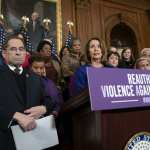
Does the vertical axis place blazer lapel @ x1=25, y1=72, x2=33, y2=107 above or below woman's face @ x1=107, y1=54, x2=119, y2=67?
below

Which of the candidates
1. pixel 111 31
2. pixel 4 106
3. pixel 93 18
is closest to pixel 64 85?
pixel 4 106

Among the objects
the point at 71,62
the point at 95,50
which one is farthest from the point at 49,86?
the point at 71,62

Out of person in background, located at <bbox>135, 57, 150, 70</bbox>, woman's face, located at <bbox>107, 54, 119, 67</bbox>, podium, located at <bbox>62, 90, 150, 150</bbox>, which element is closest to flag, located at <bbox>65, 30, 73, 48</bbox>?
woman's face, located at <bbox>107, 54, 119, 67</bbox>

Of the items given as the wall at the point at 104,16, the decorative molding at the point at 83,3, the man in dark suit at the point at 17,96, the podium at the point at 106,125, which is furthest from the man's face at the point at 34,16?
the podium at the point at 106,125

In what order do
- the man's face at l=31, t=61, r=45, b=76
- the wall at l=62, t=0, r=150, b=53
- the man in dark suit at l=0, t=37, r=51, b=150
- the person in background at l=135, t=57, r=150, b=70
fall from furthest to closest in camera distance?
the wall at l=62, t=0, r=150, b=53 → the person in background at l=135, t=57, r=150, b=70 → the man's face at l=31, t=61, r=45, b=76 → the man in dark suit at l=0, t=37, r=51, b=150

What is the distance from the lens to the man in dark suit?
222 cm

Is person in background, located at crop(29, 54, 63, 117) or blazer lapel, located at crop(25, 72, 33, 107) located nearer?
blazer lapel, located at crop(25, 72, 33, 107)

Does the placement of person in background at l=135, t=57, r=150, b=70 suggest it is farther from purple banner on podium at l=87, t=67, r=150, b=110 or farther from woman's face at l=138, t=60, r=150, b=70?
purple banner on podium at l=87, t=67, r=150, b=110

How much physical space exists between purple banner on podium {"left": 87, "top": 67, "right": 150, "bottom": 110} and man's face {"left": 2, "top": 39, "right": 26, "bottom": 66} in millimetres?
840

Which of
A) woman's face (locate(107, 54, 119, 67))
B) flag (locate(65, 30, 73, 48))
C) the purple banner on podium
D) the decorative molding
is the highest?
the decorative molding

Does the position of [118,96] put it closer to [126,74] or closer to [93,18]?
[126,74]

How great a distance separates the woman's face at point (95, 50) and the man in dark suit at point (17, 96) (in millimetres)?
665

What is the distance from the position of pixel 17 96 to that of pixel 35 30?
4857 mm

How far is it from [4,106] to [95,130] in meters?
0.73
